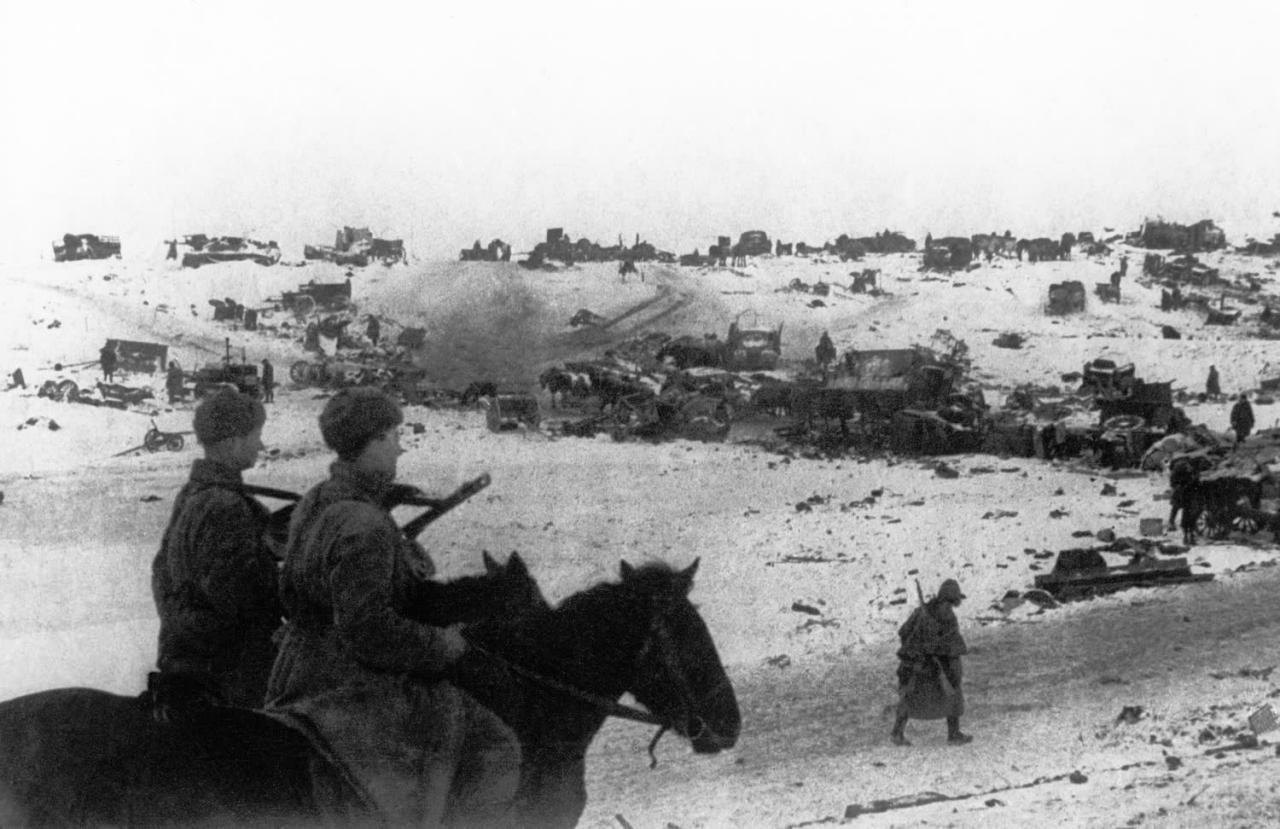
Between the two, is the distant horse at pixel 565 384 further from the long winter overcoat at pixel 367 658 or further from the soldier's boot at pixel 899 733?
the long winter overcoat at pixel 367 658

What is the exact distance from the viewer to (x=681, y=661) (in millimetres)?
4352

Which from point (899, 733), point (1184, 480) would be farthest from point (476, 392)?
point (899, 733)

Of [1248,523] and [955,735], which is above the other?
[1248,523]

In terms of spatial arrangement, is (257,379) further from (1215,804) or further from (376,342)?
(1215,804)

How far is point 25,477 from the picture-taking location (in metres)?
17.5

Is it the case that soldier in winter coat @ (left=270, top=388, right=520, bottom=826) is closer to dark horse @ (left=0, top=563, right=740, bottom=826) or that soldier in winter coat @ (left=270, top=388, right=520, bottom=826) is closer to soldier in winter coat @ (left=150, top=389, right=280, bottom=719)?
dark horse @ (left=0, top=563, right=740, bottom=826)

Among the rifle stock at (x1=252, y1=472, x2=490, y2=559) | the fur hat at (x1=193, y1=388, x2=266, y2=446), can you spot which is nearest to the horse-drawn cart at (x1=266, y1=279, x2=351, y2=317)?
the fur hat at (x1=193, y1=388, x2=266, y2=446)

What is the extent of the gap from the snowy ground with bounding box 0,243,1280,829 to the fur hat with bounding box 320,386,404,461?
119 cm

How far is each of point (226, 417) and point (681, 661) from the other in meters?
1.89

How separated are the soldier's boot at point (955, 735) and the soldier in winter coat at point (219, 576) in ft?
20.6

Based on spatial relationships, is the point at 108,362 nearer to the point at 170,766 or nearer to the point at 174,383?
the point at 174,383

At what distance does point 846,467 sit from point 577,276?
2568 cm

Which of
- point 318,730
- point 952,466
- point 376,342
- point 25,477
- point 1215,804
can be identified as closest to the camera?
point 318,730

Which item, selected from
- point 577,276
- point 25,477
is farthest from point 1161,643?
point 577,276
